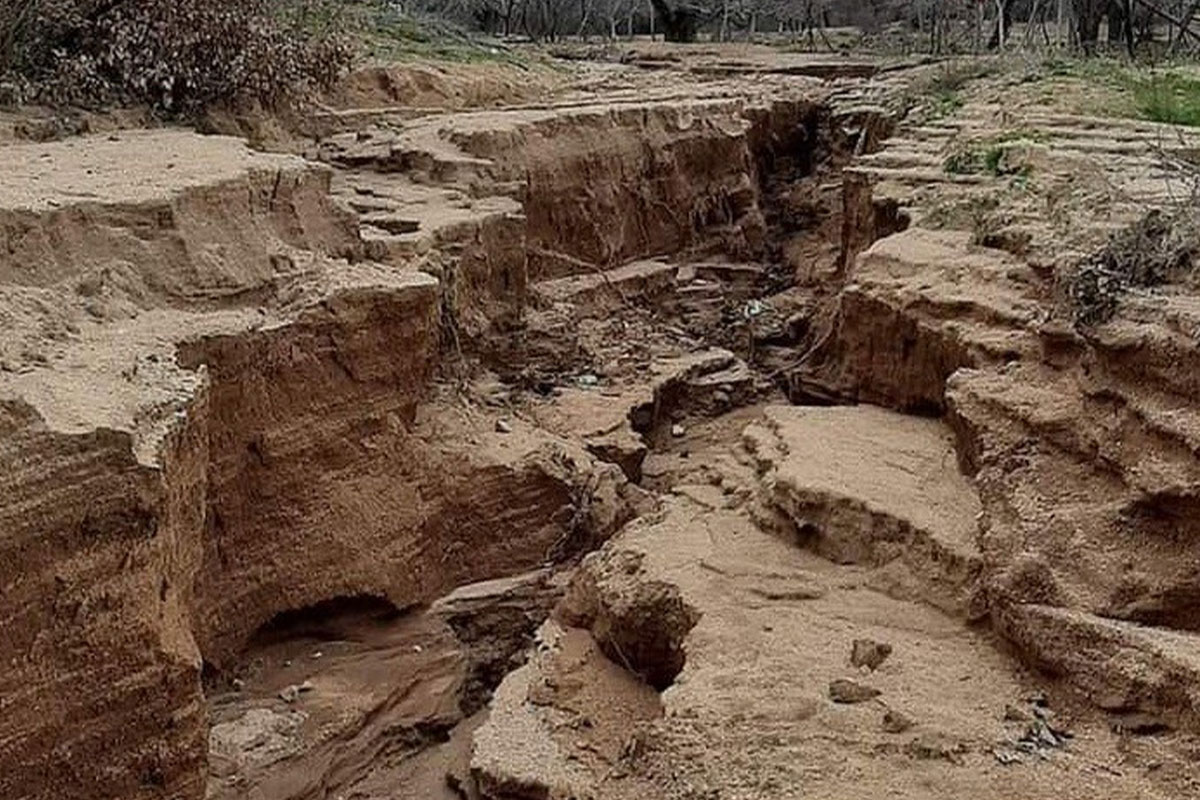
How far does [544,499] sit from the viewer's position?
7.88m

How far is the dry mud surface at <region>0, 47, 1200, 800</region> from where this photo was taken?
4.73 meters

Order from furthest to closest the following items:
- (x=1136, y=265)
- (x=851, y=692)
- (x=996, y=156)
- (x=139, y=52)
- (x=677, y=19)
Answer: (x=677, y=19)
(x=139, y=52)
(x=996, y=156)
(x=1136, y=265)
(x=851, y=692)

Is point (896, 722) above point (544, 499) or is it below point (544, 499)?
above

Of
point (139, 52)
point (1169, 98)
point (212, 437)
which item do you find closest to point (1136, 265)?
point (212, 437)

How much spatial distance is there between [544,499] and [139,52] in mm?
3529

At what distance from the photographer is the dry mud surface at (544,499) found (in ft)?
15.5

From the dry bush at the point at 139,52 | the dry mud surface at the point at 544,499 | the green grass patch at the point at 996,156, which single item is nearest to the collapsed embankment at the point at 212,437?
the dry mud surface at the point at 544,499

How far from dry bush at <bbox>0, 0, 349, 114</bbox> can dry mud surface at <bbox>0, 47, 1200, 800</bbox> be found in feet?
1.98

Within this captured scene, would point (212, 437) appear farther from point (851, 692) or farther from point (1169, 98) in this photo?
point (1169, 98)

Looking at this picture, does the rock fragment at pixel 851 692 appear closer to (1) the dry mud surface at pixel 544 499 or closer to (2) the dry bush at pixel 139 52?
(1) the dry mud surface at pixel 544 499

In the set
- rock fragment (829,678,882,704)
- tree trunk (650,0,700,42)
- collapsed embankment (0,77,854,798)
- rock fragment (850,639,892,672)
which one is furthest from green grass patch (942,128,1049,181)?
tree trunk (650,0,700,42)

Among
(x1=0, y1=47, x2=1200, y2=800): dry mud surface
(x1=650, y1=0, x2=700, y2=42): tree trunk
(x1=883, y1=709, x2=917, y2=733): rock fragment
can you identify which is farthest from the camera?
(x1=650, y1=0, x2=700, y2=42): tree trunk

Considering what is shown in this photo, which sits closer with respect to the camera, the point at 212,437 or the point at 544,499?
the point at 212,437

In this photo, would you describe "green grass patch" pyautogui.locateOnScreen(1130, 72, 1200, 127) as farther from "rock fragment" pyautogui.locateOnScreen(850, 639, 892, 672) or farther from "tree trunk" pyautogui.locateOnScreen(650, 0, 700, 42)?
"tree trunk" pyautogui.locateOnScreen(650, 0, 700, 42)
